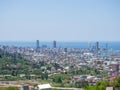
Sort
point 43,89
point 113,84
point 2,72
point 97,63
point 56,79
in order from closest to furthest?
point 43,89
point 113,84
point 56,79
point 2,72
point 97,63

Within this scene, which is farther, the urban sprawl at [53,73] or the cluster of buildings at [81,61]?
the cluster of buildings at [81,61]

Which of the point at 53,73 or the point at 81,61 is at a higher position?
the point at 53,73

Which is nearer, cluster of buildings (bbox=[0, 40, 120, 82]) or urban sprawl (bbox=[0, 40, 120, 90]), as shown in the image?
urban sprawl (bbox=[0, 40, 120, 90])

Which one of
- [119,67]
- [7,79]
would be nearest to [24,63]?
[119,67]

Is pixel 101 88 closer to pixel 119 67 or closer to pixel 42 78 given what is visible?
pixel 42 78

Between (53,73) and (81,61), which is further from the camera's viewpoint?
(81,61)

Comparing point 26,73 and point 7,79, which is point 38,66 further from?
point 7,79

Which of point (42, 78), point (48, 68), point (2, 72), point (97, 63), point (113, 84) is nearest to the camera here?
point (113, 84)

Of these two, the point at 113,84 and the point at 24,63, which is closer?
the point at 113,84

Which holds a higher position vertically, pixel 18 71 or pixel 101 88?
pixel 101 88
